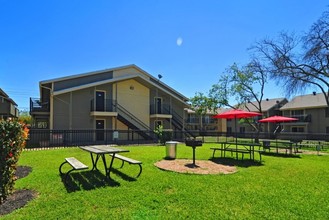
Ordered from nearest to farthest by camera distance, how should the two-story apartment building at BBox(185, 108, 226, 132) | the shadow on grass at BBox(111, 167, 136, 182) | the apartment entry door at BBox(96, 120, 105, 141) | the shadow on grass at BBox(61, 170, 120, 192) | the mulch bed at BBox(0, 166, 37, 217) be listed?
the mulch bed at BBox(0, 166, 37, 217) < the shadow on grass at BBox(61, 170, 120, 192) < the shadow on grass at BBox(111, 167, 136, 182) < the apartment entry door at BBox(96, 120, 105, 141) < the two-story apartment building at BBox(185, 108, 226, 132)

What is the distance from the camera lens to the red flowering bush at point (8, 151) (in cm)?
440

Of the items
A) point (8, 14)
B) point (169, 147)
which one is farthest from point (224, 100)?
point (8, 14)

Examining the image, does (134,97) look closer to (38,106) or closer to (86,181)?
(38,106)

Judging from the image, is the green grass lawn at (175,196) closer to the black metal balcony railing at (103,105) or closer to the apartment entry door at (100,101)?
the black metal balcony railing at (103,105)

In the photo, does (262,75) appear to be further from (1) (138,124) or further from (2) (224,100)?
(1) (138,124)

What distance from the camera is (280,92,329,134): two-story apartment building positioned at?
35.2 m

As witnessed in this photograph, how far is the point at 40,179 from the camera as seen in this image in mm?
6129

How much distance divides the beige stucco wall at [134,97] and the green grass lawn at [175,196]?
54.3 feet

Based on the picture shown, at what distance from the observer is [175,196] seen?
485 centimetres

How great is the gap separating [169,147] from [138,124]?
14.2m

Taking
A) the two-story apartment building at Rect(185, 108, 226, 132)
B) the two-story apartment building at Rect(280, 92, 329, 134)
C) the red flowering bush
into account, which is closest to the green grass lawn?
the red flowering bush

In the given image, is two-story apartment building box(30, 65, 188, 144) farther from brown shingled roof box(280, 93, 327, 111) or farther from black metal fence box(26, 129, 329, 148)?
brown shingled roof box(280, 93, 327, 111)

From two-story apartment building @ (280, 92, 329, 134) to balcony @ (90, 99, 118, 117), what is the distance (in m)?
32.1

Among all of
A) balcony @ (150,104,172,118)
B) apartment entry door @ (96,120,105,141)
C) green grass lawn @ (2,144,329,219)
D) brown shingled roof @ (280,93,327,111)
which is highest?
brown shingled roof @ (280,93,327,111)
